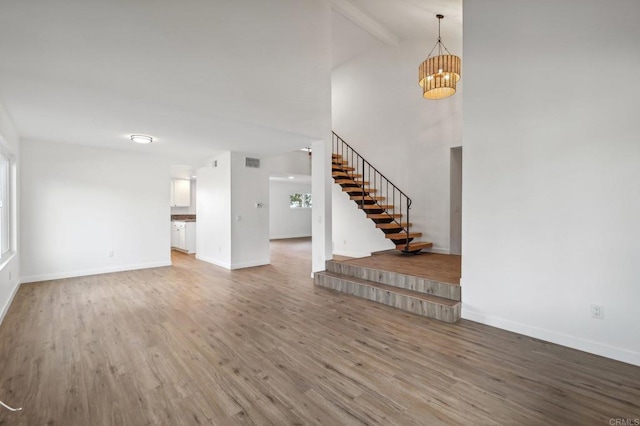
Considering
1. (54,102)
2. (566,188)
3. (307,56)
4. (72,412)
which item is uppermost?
(307,56)

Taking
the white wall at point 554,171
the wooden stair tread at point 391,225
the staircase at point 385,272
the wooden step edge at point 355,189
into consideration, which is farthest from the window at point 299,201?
the white wall at point 554,171

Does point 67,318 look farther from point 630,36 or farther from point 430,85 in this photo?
point 630,36

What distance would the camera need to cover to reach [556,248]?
9.78ft

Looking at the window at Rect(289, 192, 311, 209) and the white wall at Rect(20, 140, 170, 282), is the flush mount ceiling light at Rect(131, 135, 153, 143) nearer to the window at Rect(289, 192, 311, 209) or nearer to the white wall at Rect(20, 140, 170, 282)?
the white wall at Rect(20, 140, 170, 282)

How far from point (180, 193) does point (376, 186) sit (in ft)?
21.4

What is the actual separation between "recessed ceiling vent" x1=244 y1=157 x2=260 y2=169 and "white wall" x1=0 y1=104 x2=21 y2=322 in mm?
3681

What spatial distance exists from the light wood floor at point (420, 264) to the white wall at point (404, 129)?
856 millimetres

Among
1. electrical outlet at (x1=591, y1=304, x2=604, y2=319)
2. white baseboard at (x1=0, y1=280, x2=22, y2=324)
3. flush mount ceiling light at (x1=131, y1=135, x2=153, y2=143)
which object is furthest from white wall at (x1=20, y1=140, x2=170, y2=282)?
electrical outlet at (x1=591, y1=304, x2=604, y2=319)

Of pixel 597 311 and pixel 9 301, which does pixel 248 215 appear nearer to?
pixel 9 301

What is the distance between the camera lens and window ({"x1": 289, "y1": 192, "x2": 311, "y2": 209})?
13127 millimetres

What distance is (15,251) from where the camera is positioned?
4.85m

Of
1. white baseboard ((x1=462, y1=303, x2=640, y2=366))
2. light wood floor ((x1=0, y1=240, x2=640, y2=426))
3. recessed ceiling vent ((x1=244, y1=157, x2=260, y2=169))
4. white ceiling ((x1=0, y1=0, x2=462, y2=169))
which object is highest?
white ceiling ((x1=0, y1=0, x2=462, y2=169))

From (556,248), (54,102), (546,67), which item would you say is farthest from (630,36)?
(54,102)

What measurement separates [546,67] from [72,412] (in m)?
4.89
